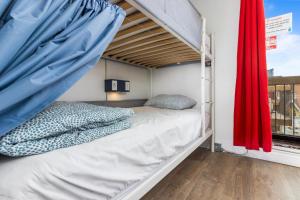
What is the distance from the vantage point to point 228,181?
5.21 feet

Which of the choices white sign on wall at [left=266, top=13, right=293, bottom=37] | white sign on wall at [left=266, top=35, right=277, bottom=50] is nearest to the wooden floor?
white sign on wall at [left=266, top=35, right=277, bottom=50]

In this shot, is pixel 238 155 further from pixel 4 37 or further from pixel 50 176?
pixel 4 37

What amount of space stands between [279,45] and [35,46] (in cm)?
270

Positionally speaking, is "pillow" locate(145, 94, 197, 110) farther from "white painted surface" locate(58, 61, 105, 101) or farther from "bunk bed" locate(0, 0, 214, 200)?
"white painted surface" locate(58, 61, 105, 101)

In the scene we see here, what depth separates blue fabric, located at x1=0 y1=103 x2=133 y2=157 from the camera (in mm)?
549

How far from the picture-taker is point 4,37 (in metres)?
0.48

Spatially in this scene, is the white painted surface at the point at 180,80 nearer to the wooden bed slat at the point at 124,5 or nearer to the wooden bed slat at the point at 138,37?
the wooden bed slat at the point at 138,37

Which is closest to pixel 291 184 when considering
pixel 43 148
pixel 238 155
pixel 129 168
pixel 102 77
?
pixel 238 155

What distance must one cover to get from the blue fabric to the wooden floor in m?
0.85

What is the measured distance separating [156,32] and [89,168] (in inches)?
50.0

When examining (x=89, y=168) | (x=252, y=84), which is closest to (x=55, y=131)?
(x=89, y=168)

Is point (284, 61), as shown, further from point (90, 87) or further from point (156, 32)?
point (90, 87)

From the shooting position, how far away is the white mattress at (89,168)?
500 millimetres

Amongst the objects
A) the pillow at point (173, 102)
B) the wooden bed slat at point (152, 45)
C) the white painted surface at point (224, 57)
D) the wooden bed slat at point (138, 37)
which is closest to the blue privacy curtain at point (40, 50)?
the wooden bed slat at point (138, 37)
